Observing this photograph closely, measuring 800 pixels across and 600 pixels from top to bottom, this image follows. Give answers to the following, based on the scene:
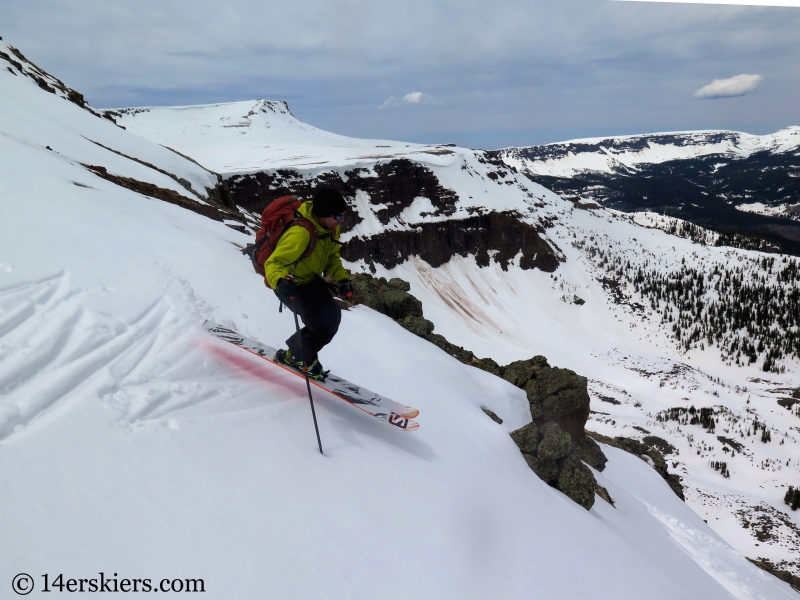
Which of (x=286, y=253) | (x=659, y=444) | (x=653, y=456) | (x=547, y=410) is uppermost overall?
(x=286, y=253)

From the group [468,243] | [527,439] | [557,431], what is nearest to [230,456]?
[527,439]

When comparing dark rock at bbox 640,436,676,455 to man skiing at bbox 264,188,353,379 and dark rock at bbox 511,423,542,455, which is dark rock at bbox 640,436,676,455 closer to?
dark rock at bbox 511,423,542,455

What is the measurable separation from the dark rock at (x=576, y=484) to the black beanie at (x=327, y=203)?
6.89m

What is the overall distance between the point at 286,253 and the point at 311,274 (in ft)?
1.88

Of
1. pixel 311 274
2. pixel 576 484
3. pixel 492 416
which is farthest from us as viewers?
pixel 492 416

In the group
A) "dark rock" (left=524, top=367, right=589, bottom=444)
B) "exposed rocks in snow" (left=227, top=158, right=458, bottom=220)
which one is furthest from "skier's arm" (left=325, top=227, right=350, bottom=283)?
"exposed rocks in snow" (left=227, top=158, right=458, bottom=220)

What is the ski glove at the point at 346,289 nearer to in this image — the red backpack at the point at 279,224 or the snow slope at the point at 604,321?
the red backpack at the point at 279,224

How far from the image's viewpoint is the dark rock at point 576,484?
8.16m

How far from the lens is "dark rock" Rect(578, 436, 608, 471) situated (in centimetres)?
1231

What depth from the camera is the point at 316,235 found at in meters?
4.80

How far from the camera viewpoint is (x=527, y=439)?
8531 mm

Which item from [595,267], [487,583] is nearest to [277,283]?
[487,583]

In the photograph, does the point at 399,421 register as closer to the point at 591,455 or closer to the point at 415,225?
the point at 591,455

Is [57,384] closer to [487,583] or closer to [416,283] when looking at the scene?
[487,583]
